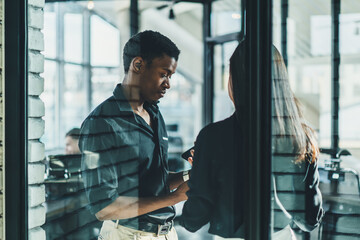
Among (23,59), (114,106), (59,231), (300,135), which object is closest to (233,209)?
(300,135)

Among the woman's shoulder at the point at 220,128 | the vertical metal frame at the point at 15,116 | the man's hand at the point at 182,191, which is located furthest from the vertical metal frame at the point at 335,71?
the vertical metal frame at the point at 15,116

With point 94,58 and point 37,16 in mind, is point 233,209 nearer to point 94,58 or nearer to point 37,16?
point 37,16

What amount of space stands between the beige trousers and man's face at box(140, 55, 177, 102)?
1.91ft

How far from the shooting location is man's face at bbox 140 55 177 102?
66.3 inches

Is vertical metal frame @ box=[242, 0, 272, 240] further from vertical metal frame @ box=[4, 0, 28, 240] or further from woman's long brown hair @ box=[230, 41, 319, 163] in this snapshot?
vertical metal frame @ box=[4, 0, 28, 240]

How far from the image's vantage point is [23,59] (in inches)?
67.6

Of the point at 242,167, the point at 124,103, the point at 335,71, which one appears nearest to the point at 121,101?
the point at 124,103

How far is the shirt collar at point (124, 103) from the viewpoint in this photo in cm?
171

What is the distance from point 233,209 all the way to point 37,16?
3.90ft

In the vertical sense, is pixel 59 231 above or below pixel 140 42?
below

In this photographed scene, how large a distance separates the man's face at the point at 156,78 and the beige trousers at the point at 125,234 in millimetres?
583

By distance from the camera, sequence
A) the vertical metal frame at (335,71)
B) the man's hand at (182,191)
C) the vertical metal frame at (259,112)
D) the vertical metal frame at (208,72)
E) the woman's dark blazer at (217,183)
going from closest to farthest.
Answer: the vertical metal frame at (259,112) < the woman's dark blazer at (217,183) < the man's hand at (182,191) < the vertical metal frame at (335,71) < the vertical metal frame at (208,72)

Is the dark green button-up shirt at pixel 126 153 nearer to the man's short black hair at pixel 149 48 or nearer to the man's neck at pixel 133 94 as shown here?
the man's neck at pixel 133 94

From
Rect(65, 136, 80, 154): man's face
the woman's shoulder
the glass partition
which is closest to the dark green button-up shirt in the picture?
the woman's shoulder
